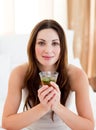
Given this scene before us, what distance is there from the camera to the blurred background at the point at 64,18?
2.98 metres

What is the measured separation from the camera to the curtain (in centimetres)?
329

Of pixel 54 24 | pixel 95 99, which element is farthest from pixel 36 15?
pixel 54 24

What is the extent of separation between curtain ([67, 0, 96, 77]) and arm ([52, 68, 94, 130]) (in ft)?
5.95

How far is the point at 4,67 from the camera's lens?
241 centimetres

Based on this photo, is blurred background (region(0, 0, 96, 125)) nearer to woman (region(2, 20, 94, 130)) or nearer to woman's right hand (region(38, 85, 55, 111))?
woman (region(2, 20, 94, 130))

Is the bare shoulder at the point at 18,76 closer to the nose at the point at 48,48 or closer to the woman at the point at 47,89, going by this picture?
the woman at the point at 47,89

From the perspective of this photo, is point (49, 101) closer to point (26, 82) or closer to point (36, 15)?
point (26, 82)

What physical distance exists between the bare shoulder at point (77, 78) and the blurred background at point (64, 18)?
60.9 inches

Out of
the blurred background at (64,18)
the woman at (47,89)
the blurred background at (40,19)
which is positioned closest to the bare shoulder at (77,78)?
the woman at (47,89)

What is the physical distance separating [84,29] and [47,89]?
2168mm

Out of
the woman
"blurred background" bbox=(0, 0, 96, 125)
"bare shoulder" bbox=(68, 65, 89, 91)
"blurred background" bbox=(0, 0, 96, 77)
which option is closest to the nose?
the woman

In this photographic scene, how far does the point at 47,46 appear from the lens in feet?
4.92

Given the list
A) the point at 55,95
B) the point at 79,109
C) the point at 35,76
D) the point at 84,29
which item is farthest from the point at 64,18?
the point at 55,95

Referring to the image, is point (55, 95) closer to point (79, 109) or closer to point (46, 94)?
point (46, 94)
